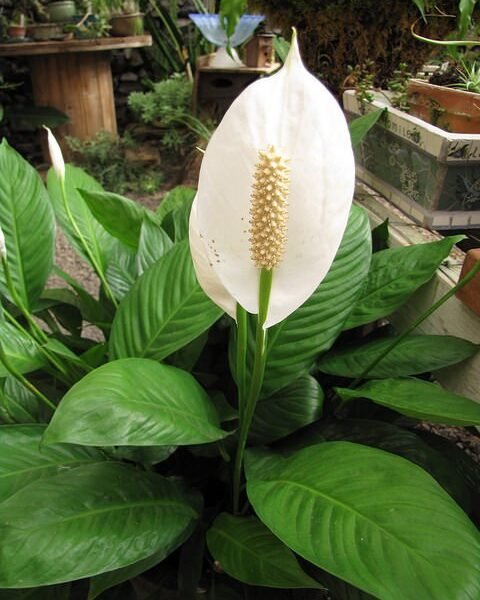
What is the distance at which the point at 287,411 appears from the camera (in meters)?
0.64

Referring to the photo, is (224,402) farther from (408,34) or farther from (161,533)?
(408,34)

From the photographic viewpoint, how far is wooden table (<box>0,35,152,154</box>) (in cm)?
267

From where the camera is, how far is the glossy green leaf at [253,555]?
1.58ft

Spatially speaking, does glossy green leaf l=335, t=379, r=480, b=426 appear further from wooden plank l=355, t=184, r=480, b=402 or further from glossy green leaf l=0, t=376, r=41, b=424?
glossy green leaf l=0, t=376, r=41, b=424

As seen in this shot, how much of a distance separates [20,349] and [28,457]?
135 mm

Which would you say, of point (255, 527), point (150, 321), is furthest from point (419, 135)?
point (255, 527)

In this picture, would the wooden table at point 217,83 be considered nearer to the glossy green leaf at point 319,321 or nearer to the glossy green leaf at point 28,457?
the glossy green leaf at point 319,321

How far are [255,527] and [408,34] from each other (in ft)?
2.86

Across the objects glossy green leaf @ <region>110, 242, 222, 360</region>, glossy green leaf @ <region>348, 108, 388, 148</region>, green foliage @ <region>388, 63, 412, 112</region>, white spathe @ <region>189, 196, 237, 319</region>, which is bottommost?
glossy green leaf @ <region>110, 242, 222, 360</region>

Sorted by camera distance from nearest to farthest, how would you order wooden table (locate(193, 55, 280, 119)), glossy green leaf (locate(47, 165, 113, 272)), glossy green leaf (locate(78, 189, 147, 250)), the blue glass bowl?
glossy green leaf (locate(78, 189, 147, 250)) → glossy green leaf (locate(47, 165, 113, 272)) → the blue glass bowl → wooden table (locate(193, 55, 280, 119))

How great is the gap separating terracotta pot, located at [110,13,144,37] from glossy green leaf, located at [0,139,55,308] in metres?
2.37

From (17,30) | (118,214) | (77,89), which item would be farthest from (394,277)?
(17,30)

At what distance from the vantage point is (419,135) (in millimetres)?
685

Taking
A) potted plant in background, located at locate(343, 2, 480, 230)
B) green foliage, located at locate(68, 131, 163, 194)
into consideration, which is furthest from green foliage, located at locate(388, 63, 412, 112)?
green foliage, located at locate(68, 131, 163, 194)
